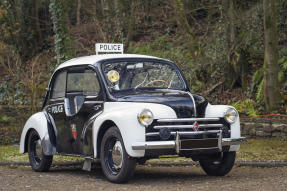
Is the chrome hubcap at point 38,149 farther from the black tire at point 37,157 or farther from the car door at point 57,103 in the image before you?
the car door at point 57,103

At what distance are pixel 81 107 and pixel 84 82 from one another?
1.96 ft

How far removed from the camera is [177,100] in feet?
26.2

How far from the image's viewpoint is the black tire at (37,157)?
32.6 ft

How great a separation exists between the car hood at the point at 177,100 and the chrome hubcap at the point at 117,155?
720 mm

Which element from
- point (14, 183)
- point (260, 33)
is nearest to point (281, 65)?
point (260, 33)

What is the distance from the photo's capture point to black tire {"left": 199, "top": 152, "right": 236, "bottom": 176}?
8531 mm

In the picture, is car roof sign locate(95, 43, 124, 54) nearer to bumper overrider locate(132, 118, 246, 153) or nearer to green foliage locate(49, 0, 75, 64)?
bumper overrider locate(132, 118, 246, 153)

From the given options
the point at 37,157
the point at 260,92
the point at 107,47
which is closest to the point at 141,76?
the point at 107,47

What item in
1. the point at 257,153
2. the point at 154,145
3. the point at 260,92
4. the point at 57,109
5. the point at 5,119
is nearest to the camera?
the point at 154,145

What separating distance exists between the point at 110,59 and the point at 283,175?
329 centimetres

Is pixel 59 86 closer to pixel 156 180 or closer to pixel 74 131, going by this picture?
pixel 74 131

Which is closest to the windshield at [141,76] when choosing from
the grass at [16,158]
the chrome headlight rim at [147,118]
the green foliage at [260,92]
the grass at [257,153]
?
the chrome headlight rim at [147,118]

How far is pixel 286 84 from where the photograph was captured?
16656 millimetres

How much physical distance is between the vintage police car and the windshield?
0.05ft
